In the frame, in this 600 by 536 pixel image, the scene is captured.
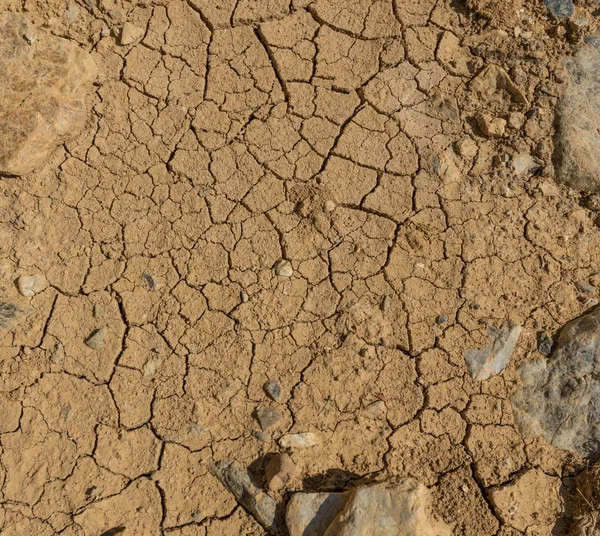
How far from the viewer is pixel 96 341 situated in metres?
2.93

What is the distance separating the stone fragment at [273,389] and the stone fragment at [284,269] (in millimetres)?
551

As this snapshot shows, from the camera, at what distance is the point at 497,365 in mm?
2818

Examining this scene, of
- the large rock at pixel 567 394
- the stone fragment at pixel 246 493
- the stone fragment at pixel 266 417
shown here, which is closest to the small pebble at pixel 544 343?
the large rock at pixel 567 394

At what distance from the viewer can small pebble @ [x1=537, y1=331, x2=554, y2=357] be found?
2.83 meters

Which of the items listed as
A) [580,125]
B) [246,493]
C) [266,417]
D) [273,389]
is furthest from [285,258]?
[580,125]

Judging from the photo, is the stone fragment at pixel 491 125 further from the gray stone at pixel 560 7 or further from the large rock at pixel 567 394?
the large rock at pixel 567 394

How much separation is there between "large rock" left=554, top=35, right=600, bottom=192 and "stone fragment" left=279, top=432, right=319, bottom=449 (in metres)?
1.90

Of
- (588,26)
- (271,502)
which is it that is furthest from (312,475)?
(588,26)

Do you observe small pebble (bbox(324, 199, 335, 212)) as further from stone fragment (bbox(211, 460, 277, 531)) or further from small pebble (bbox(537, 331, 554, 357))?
stone fragment (bbox(211, 460, 277, 531))

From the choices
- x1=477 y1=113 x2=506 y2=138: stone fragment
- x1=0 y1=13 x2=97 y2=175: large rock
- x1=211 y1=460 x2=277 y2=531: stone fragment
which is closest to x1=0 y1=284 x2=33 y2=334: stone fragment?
x1=0 y1=13 x2=97 y2=175: large rock

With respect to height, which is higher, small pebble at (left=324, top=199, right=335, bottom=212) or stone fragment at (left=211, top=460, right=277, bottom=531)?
small pebble at (left=324, top=199, right=335, bottom=212)

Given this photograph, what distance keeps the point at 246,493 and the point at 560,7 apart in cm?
316

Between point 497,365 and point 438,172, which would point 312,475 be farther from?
point 438,172

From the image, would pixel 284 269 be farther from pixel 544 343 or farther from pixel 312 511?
pixel 544 343
